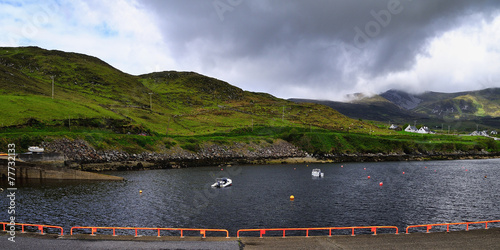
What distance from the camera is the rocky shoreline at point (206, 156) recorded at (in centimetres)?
9512

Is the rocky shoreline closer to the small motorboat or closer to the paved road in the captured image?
the small motorboat

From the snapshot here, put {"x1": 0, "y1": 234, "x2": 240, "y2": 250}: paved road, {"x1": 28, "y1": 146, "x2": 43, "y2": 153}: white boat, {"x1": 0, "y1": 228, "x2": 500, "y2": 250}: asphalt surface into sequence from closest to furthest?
{"x1": 0, "y1": 234, "x2": 240, "y2": 250}: paved road, {"x1": 0, "y1": 228, "x2": 500, "y2": 250}: asphalt surface, {"x1": 28, "y1": 146, "x2": 43, "y2": 153}: white boat

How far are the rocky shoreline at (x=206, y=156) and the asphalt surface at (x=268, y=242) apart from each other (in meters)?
70.6

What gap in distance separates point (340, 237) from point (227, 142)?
113 metres

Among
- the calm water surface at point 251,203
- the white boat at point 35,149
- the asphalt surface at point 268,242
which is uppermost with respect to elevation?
the white boat at point 35,149

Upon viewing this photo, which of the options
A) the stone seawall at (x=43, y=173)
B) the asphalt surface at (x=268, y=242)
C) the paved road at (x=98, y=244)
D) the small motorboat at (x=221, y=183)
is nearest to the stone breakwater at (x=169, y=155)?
the stone seawall at (x=43, y=173)

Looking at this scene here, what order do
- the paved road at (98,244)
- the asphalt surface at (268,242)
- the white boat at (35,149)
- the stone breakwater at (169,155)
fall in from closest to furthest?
the paved road at (98,244)
the asphalt surface at (268,242)
the white boat at (35,149)
the stone breakwater at (169,155)

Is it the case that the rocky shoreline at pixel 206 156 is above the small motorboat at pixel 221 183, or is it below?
above

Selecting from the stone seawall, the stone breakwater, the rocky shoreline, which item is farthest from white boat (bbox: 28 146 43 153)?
the stone seawall

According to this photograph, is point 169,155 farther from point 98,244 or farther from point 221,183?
point 98,244

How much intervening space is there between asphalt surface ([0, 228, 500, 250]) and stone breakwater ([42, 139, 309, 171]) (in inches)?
2799

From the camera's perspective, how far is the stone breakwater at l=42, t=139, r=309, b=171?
9450 centimetres

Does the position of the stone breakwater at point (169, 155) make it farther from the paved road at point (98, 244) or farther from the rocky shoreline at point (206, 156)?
the paved road at point (98, 244)

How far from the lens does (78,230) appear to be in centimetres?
3988
